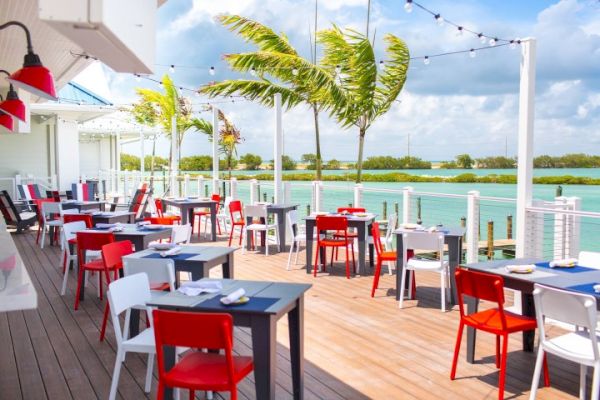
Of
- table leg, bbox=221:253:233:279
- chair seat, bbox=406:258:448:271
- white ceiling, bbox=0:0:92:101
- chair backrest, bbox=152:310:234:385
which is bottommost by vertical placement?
chair seat, bbox=406:258:448:271

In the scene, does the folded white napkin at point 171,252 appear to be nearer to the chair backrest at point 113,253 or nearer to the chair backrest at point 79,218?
the chair backrest at point 113,253

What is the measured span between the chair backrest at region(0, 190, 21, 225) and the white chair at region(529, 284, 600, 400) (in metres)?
11.3

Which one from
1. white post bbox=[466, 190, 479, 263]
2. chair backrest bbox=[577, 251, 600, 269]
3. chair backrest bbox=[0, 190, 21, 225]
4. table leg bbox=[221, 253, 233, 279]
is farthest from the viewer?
chair backrest bbox=[0, 190, 21, 225]

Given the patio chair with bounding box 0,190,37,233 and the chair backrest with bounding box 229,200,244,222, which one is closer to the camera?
the chair backrest with bounding box 229,200,244,222

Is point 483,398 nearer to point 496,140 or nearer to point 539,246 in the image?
point 539,246

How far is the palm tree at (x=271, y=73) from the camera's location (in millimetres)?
12602

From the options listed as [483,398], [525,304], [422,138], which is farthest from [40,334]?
[422,138]

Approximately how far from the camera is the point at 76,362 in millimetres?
4574

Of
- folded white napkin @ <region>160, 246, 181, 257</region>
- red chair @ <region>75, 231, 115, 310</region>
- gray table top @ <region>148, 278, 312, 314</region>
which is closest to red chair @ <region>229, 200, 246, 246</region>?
red chair @ <region>75, 231, 115, 310</region>

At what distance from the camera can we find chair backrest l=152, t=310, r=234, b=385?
272cm

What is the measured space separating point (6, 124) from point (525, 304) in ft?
24.3

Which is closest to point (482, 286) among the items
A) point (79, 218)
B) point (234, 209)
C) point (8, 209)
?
point (79, 218)

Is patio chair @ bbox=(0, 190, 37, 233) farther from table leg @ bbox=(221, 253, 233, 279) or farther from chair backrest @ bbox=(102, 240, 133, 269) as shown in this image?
table leg @ bbox=(221, 253, 233, 279)

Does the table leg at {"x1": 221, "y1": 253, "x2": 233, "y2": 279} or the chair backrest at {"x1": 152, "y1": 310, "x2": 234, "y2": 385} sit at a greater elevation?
the chair backrest at {"x1": 152, "y1": 310, "x2": 234, "y2": 385}
